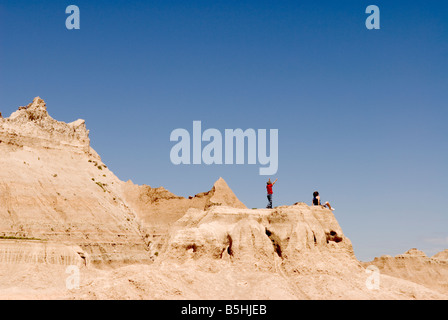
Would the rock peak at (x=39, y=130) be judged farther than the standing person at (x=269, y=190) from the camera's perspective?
Yes

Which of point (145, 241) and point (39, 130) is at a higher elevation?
point (39, 130)

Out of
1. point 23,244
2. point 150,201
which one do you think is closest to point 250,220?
point 23,244

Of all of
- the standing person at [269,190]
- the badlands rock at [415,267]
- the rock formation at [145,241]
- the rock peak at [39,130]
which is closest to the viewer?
the rock formation at [145,241]

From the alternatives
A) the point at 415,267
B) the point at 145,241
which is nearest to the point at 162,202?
the point at 145,241

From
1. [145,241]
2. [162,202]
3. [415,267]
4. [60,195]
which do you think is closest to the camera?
[60,195]

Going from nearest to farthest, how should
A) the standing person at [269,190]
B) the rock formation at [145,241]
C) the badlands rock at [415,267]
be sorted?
the rock formation at [145,241]
the standing person at [269,190]
the badlands rock at [415,267]

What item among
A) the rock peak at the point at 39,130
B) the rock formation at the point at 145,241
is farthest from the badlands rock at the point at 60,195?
the rock formation at the point at 145,241

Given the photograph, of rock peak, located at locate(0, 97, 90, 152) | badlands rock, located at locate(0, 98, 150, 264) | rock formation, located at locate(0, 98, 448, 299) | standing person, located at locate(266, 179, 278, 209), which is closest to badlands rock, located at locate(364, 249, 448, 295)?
rock formation, located at locate(0, 98, 448, 299)

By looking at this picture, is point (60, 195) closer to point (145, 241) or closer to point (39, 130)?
point (39, 130)

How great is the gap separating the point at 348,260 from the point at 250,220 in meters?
5.92

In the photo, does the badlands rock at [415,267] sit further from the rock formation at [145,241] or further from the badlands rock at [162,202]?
the badlands rock at [162,202]

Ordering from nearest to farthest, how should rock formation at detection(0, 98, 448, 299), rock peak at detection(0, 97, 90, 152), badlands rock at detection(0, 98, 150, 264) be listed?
rock formation at detection(0, 98, 448, 299) < badlands rock at detection(0, 98, 150, 264) < rock peak at detection(0, 97, 90, 152)

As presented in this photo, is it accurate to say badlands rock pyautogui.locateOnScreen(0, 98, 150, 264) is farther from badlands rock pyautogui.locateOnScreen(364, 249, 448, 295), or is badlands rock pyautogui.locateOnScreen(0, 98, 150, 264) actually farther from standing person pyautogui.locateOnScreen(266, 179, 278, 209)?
badlands rock pyautogui.locateOnScreen(364, 249, 448, 295)
